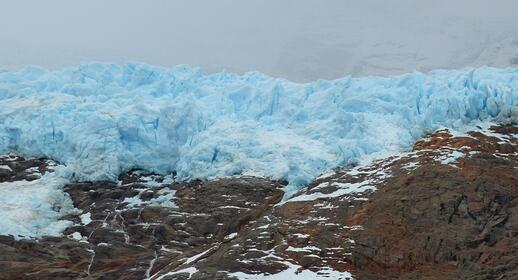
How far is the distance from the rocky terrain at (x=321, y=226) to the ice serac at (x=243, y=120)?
169 centimetres

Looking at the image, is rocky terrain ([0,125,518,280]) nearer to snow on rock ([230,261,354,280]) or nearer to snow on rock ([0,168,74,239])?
snow on rock ([230,261,354,280])

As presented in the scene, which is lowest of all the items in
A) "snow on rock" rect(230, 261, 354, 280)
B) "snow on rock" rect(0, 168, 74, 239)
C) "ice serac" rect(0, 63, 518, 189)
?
"snow on rock" rect(0, 168, 74, 239)

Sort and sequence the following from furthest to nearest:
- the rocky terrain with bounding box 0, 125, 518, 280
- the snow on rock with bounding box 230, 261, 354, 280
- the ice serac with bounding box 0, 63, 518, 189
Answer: the ice serac with bounding box 0, 63, 518, 189
the rocky terrain with bounding box 0, 125, 518, 280
the snow on rock with bounding box 230, 261, 354, 280

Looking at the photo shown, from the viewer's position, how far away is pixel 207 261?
90.2ft

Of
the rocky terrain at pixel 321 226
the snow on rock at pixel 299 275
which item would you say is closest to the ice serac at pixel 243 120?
the rocky terrain at pixel 321 226

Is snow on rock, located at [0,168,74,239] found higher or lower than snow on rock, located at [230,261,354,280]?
lower

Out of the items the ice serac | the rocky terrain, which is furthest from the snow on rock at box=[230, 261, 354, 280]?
the ice serac

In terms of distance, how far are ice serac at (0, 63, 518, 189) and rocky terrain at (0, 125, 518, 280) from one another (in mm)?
1689

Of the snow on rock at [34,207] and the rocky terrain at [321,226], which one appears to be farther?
the snow on rock at [34,207]

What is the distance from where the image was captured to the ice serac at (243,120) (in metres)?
37.2

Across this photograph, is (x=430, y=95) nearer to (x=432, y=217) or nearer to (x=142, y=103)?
(x=432, y=217)

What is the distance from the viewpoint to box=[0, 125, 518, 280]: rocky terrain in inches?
1025

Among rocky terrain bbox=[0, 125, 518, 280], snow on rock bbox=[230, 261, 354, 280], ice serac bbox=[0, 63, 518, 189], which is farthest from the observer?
ice serac bbox=[0, 63, 518, 189]

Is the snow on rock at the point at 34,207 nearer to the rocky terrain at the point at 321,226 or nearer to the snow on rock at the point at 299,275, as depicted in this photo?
the rocky terrain at the point at 321,226
